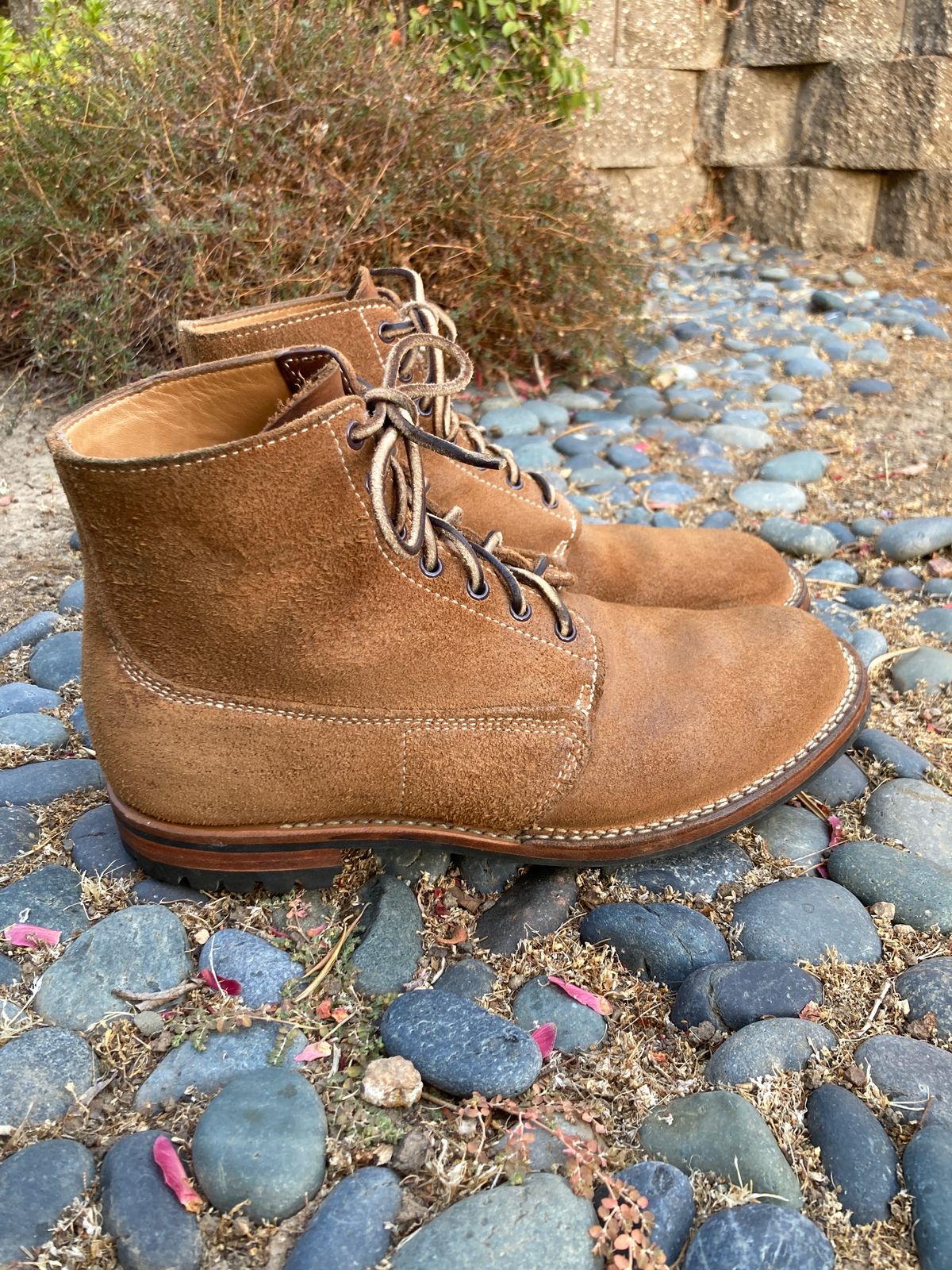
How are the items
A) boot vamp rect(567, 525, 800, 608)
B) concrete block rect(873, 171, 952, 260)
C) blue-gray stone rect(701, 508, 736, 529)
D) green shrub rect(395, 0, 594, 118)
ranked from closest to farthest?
boot vamp rect(567, 525, 800, 608) < blue-gray stone rect(701, 508, 736, 529) < green shrub rect(395, 0, 594, 118) < concrete block rect(873, 171, 952, 260)

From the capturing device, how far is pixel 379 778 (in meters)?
1.55

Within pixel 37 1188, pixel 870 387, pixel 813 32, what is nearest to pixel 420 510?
pixel 37 1188

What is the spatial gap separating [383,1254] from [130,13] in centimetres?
442

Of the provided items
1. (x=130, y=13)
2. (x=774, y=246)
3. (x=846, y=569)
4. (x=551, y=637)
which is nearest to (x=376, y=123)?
(x=130, y=13)

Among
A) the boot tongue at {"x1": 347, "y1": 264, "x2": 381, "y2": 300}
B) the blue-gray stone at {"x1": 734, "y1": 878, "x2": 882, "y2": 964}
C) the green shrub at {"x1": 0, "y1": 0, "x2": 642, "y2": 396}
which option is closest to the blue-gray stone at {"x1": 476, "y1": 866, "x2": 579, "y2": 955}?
the blue-gray stone at {"x1": 734, "y1": 878, "x2": 882, "y2": 964}

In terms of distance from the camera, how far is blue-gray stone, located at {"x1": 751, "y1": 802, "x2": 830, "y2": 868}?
1.77 m

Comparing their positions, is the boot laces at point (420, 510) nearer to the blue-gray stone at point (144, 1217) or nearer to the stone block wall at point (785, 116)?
the blue-gray stone at point (144, 1217)

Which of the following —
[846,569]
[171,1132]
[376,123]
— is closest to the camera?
[171,1132]

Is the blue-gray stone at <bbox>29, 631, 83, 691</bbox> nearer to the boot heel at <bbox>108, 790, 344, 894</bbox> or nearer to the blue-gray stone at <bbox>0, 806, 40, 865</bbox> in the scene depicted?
the blue-gray stone at <bbox>0, 806, 40, 865</bbox>

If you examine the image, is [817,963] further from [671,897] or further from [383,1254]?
[383,1254]

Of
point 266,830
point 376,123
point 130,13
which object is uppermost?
point 130,13

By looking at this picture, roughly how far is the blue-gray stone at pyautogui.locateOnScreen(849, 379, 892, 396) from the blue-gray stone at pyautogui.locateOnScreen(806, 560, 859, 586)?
1.78m

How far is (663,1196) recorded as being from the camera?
1187 millimetres

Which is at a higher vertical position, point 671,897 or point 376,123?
point 376,123
